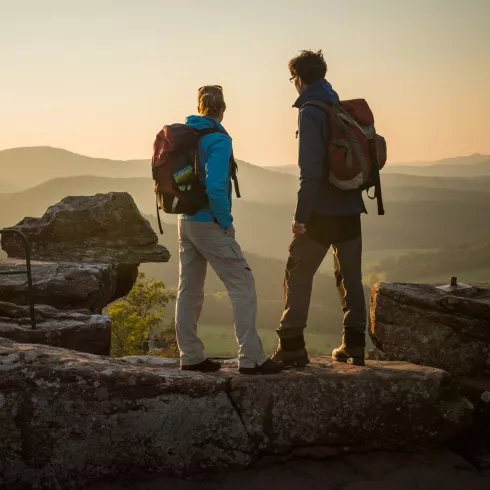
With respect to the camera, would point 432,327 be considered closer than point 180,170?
No

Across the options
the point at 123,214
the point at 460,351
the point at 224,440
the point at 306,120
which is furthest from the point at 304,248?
the point at 123,214

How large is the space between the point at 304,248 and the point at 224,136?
1366 mm

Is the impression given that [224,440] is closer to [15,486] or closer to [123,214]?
[15,486]

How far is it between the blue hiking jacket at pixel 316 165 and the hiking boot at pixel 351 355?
141 centimetres

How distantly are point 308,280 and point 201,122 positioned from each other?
74.4 inches

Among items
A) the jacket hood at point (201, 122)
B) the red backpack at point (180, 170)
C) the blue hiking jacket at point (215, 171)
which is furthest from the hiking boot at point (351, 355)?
the jacket hood at point (201, 122)

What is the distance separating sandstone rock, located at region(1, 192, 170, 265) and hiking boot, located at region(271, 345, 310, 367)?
7879mm

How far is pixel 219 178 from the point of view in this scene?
4.86 metres

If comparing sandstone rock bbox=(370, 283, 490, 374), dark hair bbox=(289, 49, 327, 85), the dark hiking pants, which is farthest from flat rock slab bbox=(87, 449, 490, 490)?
dark hair bbox=(289, 49, 327, 85)

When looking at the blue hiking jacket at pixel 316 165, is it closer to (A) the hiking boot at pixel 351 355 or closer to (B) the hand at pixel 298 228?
(B) the hand at pixel 298 228

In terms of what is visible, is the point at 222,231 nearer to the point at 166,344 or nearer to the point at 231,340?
the point at 166,344

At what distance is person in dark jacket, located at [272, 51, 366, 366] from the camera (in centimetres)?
514

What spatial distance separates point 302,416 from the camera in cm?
479

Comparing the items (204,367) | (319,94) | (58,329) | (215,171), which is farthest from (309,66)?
(58,329)
